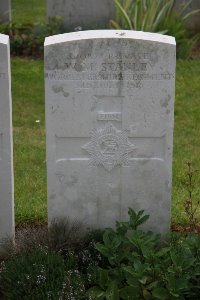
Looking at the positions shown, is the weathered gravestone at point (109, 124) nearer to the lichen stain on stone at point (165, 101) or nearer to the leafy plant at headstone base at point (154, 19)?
the lichen stain on stone at point (165, 101)

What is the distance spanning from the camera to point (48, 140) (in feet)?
15.2

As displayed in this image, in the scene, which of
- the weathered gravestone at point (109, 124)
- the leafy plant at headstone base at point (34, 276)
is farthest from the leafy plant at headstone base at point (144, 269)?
the weathered gravestone at point (109, 124)

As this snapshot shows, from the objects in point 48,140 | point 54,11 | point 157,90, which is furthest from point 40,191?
point 54,11

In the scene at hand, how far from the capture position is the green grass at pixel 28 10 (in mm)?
13883

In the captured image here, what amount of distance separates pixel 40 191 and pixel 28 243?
4.74 ft

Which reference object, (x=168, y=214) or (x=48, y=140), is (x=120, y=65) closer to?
(x=48, y=140)

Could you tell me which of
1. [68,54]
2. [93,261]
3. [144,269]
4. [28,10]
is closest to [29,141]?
[68,54]

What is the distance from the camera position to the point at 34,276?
4.15m

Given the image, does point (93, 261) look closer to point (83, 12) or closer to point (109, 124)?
point (109, 124)

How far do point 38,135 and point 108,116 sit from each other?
2930mm

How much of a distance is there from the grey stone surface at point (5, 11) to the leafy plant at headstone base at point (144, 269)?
7.14 m

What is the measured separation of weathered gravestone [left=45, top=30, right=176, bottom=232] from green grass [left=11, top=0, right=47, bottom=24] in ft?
30.1

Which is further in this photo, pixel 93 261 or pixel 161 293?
pixel 93 261

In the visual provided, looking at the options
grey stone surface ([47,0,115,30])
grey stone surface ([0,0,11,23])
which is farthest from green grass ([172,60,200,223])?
grey stone surface ([0,0,11,23])
